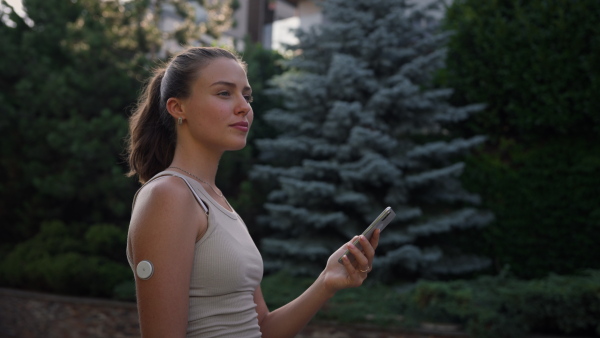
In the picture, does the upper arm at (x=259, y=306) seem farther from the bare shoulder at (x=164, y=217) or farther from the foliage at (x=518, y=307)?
the foliage at (x=518, y=307)

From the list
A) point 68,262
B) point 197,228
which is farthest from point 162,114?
point 68,262

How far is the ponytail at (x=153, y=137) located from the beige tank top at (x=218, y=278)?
312 millimetres

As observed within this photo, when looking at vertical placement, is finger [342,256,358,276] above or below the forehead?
below

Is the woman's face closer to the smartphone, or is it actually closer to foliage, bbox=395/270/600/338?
the smartphone

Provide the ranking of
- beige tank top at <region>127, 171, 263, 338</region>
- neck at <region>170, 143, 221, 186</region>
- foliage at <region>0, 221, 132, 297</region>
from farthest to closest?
foliage at <region>0, 221, 132, 297</region> < neck at <region>170, 143, 221, 186</region> < beige tank top at <region>127, 171, 263, 338</region>

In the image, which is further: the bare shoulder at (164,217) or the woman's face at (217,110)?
the woman's face at (217,110)

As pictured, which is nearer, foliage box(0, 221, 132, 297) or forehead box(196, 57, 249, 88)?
forehead box(196, 57, 249, 88)

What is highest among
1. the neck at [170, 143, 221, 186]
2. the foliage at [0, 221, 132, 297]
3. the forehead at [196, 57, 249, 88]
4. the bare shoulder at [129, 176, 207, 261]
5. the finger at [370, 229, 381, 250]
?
the forehead at [196, 57, 249, 88]

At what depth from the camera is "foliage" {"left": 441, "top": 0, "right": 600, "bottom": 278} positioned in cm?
739

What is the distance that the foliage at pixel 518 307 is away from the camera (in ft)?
18.4

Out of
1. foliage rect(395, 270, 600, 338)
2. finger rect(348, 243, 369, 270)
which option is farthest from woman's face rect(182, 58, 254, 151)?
foliage rect(395, 270, 600, 338)

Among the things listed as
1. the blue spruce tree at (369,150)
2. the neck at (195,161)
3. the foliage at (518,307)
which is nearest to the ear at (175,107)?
the neck at (195,161)

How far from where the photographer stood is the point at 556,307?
5.65 meters

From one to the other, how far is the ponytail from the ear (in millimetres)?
83
